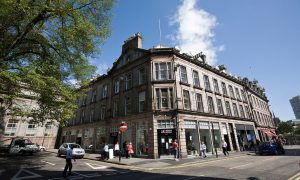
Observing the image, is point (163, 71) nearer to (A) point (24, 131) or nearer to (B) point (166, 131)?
(B) point (166, 131)

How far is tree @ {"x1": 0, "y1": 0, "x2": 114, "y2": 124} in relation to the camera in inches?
399

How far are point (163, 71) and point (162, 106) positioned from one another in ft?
16.0

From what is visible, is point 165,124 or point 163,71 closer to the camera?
point 165,124

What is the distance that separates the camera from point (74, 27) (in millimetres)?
12203

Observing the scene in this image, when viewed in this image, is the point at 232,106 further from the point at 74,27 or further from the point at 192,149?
the point at 74,27

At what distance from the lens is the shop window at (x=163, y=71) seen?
22438 mm

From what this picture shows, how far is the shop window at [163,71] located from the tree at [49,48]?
9.97m

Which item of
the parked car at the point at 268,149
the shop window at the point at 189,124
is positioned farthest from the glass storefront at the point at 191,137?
the parked car at the point at 268,149

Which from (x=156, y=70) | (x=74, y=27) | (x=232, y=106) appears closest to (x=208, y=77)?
(x=232, y=106)

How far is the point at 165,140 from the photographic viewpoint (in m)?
19.7

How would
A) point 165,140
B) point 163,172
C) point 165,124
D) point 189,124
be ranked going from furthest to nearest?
point 189,124, point 165,124, point 165,140, point 163,172

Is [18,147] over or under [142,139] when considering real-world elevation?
under

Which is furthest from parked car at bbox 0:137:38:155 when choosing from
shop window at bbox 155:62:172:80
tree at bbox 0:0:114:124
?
shop window at bbox 155:62:172:80

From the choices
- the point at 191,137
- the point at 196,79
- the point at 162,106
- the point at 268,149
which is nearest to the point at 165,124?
the point at 162,106
